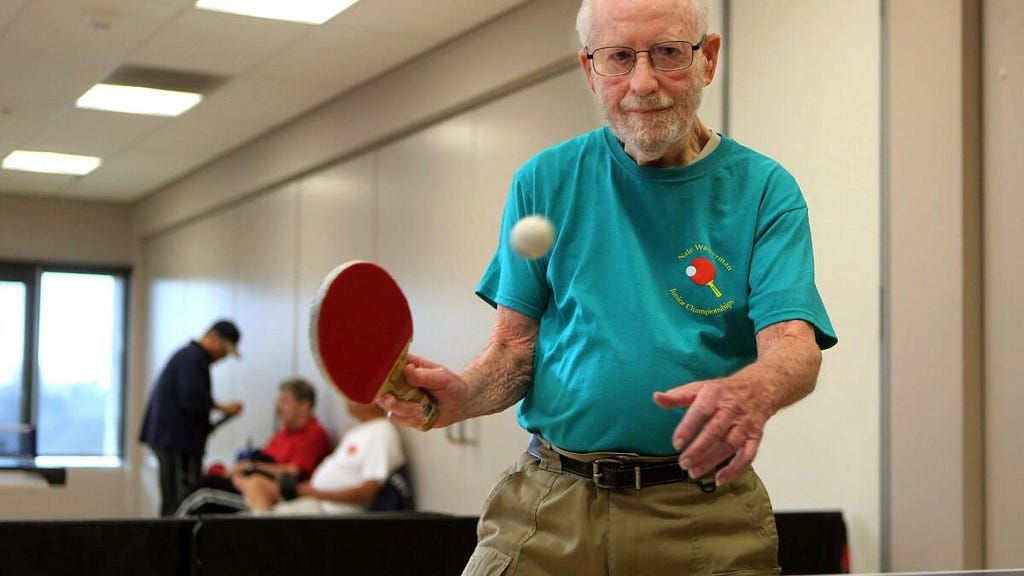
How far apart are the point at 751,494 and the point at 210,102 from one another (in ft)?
21.7

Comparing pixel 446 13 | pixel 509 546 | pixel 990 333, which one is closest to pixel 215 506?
pixel 446 13

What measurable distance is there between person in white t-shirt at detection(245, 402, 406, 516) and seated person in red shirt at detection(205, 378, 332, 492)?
661 mm

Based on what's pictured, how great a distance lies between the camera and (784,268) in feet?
4.57

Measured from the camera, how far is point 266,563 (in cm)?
353

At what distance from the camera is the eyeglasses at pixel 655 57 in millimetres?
1479

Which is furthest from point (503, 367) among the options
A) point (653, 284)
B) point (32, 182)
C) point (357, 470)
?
point (32, 182)

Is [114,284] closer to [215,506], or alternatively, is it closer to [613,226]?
[215,506]

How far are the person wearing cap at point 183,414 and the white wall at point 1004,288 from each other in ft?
17.8

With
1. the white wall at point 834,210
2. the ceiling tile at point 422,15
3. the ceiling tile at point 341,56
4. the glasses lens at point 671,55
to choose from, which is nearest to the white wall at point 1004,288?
the white wall at point 834,210

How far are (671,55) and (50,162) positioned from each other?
8778 millimetres

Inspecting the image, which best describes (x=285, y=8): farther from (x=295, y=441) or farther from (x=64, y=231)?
(x=64, y=231)

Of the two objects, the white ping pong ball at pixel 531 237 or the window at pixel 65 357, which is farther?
the window at pixel 65 357

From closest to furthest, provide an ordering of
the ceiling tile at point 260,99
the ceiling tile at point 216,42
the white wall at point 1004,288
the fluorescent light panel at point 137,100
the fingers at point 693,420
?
the fingers at point 693,420, the white wall at point 1004,288, the ceiling tile at point 216,42, the ceiling tile at point 260,99, the fluorescent light panel at point 137,100

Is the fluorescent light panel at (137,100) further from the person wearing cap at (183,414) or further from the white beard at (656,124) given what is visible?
the white beard at (656,124)
